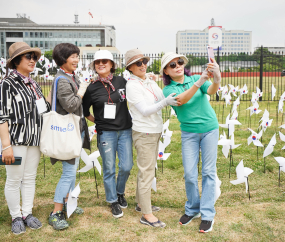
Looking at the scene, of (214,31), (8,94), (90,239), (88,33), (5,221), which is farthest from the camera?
(88,33)

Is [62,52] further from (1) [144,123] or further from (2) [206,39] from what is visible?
(2) [206,39]

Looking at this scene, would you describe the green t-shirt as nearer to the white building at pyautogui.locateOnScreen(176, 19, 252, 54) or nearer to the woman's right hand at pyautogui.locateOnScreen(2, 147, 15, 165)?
the woman's right hand at pyautogui.locateOnScreen(2, 147, 15, 165)

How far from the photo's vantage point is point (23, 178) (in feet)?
8.87

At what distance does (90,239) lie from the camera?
261 centimetres

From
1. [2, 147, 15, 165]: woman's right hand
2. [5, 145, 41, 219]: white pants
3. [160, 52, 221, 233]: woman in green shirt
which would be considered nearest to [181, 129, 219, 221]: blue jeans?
[160, 52, 221, 233]: woman in green shirt

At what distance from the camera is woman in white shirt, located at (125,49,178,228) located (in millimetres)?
2650

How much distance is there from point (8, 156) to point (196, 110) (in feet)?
5.44

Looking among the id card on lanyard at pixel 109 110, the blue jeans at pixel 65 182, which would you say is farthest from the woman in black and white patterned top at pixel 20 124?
the id card on lanyard at pixel 109 110

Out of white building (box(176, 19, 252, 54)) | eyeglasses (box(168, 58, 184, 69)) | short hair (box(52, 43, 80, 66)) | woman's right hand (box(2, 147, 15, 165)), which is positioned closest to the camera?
woman's right hand (box(2, 147, 15, 165))

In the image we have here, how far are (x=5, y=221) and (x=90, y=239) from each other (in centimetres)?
101

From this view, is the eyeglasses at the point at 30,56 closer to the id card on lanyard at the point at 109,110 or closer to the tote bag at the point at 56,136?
the tote bag at the point at 56,136

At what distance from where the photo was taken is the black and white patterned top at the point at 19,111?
2.45 m

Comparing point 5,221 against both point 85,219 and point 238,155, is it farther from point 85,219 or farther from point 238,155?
point 238,155

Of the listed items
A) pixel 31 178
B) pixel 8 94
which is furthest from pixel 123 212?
pixel 8 94
